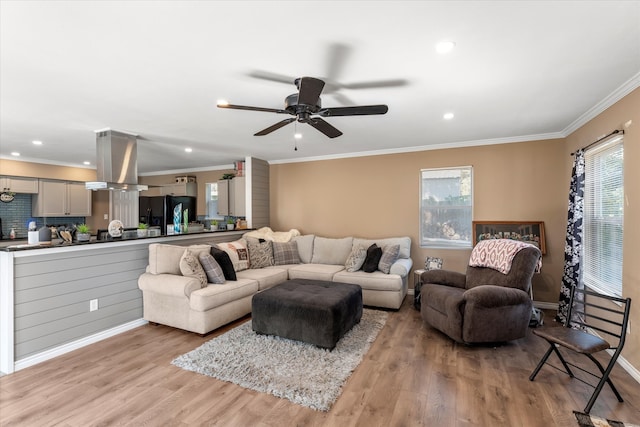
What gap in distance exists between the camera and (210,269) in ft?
12.2

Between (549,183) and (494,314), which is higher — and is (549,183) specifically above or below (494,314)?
above

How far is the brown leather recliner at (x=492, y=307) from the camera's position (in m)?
2.95

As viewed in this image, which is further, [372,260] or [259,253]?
[259,253]

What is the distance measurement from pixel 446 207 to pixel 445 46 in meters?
3.38

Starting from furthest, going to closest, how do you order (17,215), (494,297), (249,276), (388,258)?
(17,215), (388,258), (249,276), (494,297)

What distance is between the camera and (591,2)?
159cm

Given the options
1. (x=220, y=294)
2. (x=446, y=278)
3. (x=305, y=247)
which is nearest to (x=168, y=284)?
(x=220, y=294)

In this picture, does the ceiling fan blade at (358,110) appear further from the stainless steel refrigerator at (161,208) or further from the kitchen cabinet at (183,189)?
the kitchen cabinet at (183,189)

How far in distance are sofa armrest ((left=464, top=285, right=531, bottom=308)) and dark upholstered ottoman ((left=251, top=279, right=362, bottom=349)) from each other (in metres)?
1.28

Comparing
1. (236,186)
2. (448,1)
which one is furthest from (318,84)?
(236,186)

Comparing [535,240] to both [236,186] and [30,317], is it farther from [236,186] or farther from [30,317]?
[30,317]

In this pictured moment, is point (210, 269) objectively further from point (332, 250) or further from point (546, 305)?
point (546, 305)

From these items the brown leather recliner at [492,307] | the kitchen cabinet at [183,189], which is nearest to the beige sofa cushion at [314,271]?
the brown leather recliner at [492,307]

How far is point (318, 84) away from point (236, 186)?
448cm
